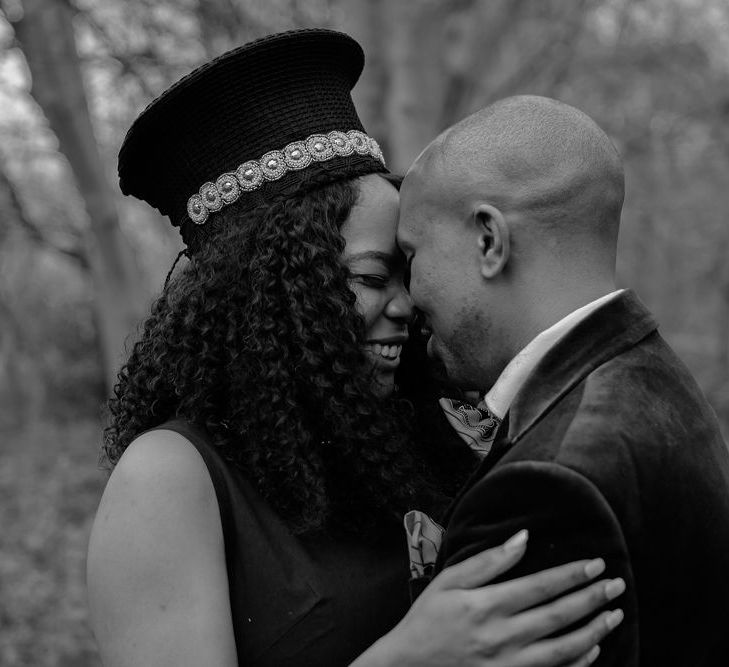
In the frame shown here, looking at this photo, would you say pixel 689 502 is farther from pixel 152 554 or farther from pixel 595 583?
pixel 152 554

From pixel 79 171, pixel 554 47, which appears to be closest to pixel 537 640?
pixel 79 171

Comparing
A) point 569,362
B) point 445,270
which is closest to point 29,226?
point 445,270

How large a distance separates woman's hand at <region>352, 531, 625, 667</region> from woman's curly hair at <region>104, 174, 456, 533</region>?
1.77 feet

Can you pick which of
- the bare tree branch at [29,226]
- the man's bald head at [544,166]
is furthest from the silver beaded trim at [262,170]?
the bare tree branch at [29,226]

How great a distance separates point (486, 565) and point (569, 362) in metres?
0.41

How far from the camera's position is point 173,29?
30.0 feet

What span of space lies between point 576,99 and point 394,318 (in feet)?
40.5

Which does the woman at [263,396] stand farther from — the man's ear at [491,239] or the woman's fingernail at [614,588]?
the woman's fingernail at [614,588]

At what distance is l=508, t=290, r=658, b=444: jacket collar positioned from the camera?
5.66 ft

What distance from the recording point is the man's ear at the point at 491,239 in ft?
6.19

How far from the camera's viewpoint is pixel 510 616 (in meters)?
1.61

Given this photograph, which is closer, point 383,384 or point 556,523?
point 556,523

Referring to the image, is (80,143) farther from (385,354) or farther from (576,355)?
(576,355)

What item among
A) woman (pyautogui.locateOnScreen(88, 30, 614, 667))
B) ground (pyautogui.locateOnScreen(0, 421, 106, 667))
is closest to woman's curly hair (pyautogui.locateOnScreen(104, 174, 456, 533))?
woman (pyautogui.locateOnScreen(88, 30, 614, 667))
